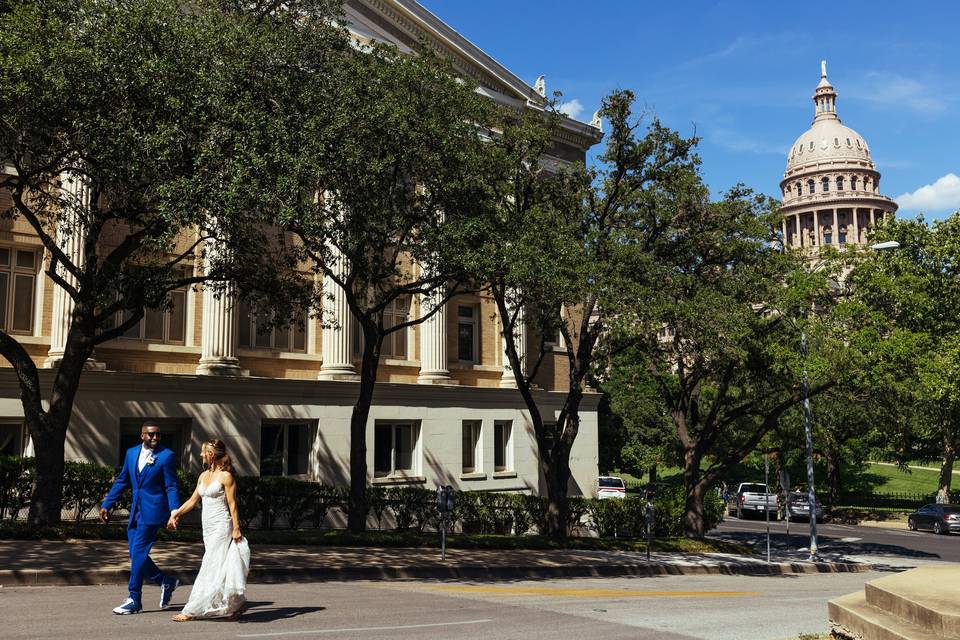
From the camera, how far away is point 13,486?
17984 mm

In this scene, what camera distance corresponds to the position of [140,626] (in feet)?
28.4

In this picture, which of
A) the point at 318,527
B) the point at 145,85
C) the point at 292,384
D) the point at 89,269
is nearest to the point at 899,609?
the point at 145,85

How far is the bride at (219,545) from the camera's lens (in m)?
8.92

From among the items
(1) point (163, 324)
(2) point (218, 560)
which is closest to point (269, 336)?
(1) point (163, 324)

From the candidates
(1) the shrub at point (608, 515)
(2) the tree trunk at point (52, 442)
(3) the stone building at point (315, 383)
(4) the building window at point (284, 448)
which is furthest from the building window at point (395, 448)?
(2) the tree trunk at point (52, 442)

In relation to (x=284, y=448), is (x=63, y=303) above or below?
above

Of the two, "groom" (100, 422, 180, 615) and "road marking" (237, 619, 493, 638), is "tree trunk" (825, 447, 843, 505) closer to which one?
"road marking" (237, 619, 493, 638)

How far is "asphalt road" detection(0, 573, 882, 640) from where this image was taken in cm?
876

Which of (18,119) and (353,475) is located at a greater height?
(18,119)

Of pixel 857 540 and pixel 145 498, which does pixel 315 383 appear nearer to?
pixel 145 498

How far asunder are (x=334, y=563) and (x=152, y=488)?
6160 millimetres

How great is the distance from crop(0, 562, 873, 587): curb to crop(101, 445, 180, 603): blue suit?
320 centimetres

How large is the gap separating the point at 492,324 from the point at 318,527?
1202 cm

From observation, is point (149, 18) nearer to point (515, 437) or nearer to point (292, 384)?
point (292, 384)
